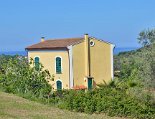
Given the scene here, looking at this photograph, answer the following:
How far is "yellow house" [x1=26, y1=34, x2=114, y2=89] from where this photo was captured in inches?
1396

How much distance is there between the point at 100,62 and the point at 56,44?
13.8 feet

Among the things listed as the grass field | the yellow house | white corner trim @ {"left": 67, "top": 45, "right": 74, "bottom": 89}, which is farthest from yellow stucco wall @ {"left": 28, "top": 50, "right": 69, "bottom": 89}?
the grass field

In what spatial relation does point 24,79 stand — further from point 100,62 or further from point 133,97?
point 100,62

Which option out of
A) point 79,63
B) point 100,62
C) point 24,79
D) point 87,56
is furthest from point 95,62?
point 24,79

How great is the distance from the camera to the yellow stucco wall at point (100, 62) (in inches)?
1453

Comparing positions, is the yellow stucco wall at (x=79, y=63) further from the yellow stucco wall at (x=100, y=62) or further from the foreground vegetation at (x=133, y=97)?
the foreground vegetation at (x=133, y=97)

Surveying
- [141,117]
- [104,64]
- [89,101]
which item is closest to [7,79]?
[89,101]

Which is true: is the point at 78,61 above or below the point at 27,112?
above

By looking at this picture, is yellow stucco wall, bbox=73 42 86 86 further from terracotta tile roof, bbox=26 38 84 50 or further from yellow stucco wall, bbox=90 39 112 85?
yellow stucco wall, bbox=90 39 112 85

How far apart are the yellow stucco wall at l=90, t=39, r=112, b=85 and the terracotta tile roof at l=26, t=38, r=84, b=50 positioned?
70.7 inches

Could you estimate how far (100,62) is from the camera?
37.3 m

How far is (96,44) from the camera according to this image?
37.0 meters

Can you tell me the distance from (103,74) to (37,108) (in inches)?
980

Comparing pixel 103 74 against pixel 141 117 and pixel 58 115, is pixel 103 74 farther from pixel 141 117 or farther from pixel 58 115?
pixel 58 115
